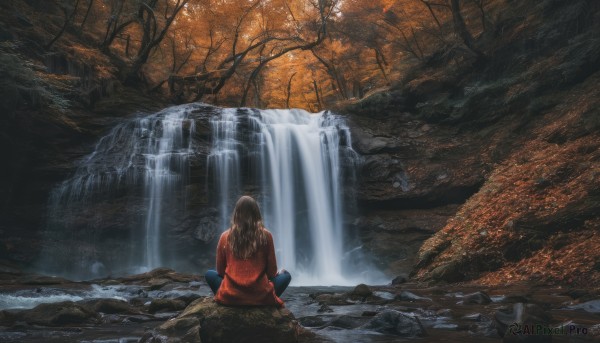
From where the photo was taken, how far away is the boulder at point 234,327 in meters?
4.15

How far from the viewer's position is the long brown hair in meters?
4.13

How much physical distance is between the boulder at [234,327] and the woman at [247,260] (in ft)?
0.34

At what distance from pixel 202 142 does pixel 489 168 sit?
10.5 meters

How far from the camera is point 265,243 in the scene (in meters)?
4.21

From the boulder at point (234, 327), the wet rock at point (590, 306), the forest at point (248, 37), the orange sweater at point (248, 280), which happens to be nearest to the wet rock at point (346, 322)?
the boulder at point (234, 327)

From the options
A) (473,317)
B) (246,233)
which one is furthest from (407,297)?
(246,233)

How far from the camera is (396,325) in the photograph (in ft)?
16.9

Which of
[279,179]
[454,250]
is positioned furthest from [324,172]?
[454,250]

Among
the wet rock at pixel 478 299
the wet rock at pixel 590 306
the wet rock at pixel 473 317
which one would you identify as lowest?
the wet rock at pixel 473 317

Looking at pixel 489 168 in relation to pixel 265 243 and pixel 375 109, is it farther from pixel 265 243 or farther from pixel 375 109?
pixel 265 243

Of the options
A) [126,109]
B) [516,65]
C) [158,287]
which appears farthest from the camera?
[126,109]

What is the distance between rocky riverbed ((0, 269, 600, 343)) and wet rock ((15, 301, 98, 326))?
0.01 metres

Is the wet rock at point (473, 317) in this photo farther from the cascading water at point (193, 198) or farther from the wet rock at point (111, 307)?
the cascading water at point (193, 198)

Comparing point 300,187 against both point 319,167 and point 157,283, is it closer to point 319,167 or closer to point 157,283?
point 319,167
